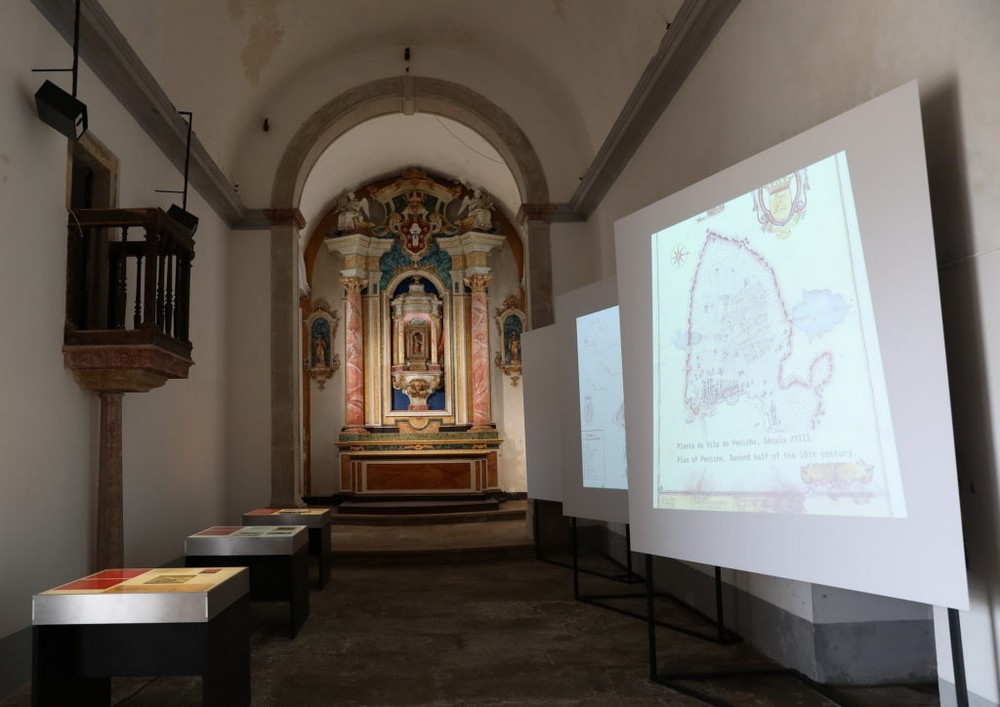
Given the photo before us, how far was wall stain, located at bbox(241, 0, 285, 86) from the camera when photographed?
303 inches

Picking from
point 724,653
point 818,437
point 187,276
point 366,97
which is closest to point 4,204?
point 187,276

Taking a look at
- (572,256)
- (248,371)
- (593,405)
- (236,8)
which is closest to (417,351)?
(248,371)

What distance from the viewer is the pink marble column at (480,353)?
1330 centimetres

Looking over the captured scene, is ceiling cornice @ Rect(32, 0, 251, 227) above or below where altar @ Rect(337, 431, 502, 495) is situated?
above

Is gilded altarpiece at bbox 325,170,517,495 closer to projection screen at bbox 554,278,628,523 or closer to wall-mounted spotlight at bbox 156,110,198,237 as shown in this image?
wall-mounted spotlight at bbox 156,110,198,237

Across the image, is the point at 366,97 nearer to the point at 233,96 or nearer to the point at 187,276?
the point at 233,96

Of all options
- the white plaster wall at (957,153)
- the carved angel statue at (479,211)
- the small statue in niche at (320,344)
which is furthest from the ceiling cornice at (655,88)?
the small statue in niche at (320,344)

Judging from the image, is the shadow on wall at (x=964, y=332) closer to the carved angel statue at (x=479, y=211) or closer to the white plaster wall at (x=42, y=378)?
the white plaster wall at (x=42, y=378)

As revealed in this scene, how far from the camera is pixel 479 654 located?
14.5ft

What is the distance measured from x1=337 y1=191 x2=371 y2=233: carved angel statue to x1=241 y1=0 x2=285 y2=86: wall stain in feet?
16.6

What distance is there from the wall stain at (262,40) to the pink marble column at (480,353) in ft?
19.7

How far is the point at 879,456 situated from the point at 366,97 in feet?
25.1

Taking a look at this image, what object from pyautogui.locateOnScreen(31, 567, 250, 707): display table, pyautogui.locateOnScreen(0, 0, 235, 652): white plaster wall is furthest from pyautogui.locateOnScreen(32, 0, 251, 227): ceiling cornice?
pyautogui.locateOnScreen(31, 567, 250, 707): display table

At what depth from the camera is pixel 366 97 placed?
9.04m
